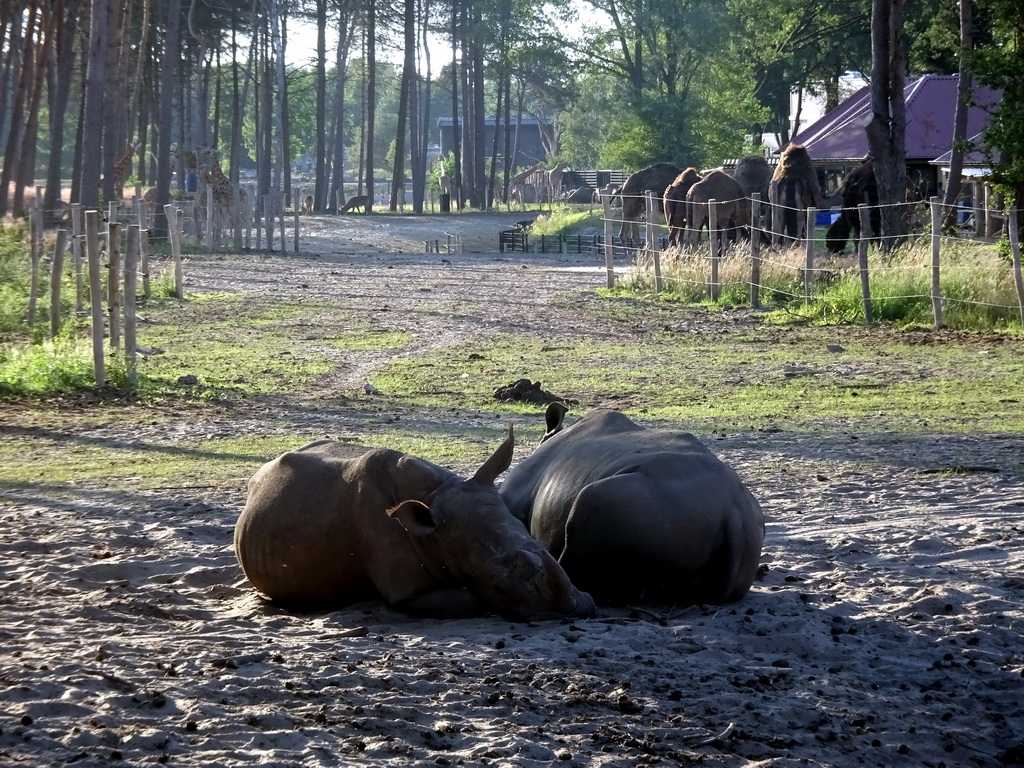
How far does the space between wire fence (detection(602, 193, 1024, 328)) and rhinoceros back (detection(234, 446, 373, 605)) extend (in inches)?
549

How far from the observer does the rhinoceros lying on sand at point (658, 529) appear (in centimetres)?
670

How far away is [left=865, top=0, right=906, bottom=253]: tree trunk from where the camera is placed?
2556 centimetres

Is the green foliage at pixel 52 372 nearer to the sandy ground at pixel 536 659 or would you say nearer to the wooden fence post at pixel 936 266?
the sandy ground at pixel 536 659

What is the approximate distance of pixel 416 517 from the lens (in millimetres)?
6566

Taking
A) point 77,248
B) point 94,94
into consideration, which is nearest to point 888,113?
point 77,248

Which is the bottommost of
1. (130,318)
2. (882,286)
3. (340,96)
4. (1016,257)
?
(130,318)

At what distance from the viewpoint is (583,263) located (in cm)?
4159

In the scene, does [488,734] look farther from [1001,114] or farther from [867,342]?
[1001,114]

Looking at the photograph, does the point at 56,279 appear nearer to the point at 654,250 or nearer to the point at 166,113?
the point at 654,250

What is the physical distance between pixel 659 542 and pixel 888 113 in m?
21.7

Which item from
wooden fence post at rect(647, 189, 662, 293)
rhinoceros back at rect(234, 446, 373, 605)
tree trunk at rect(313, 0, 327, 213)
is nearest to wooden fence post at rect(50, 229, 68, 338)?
rhinoceros back at rect(234, 446, 373, 605)

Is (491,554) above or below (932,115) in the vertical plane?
below

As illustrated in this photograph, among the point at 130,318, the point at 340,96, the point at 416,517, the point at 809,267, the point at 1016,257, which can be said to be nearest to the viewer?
the point at 416,517

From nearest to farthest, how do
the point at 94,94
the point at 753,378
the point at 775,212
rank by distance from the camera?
the point at 753,378, the point at 775,212, the point at 94,94
